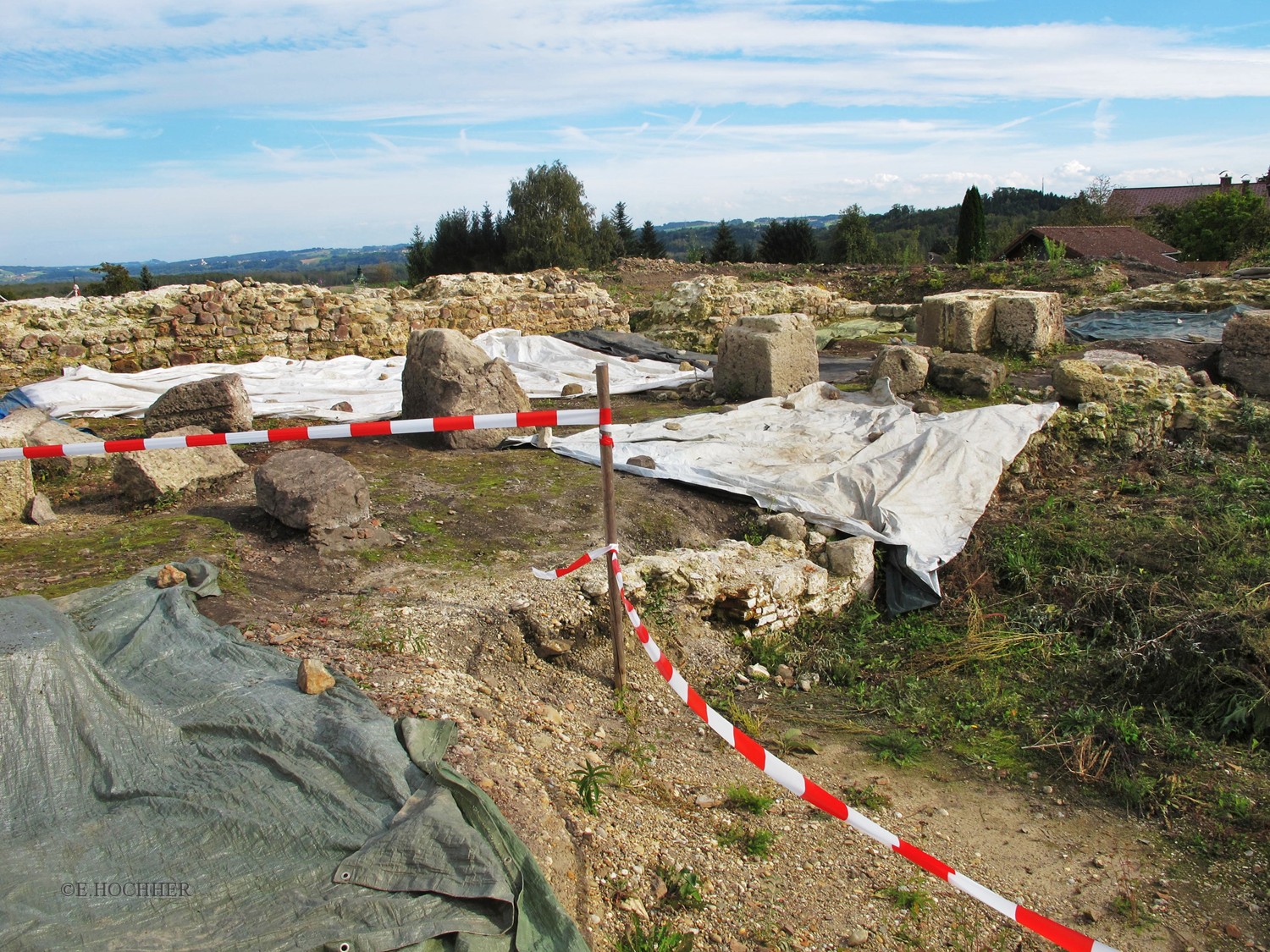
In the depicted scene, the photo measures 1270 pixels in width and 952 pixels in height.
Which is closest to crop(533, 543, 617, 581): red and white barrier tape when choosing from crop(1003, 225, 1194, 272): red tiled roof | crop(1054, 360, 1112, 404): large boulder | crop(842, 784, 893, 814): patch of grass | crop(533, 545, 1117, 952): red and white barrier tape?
crop(533, 545, 1117, 952): red and white barrier tape

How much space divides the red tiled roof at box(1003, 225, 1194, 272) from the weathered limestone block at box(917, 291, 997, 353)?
19.8 meters

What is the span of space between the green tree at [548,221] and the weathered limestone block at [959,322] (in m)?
24.4

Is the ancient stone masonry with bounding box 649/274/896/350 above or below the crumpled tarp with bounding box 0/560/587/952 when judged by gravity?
above

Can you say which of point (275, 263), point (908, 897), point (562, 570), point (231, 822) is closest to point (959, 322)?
point (562, 570)

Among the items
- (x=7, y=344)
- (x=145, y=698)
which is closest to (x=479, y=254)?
(x=7, y=344)

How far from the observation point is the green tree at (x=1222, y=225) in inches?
1032

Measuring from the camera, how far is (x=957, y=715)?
4555 millimetres

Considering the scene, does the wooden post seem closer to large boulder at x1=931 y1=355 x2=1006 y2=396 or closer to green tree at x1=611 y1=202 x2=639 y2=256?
large boulder at x1=931 y1=355 x2=1006 y2=396

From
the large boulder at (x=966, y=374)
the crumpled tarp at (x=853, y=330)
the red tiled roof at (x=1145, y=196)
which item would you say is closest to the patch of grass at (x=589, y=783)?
the large boulder at (x=966, y=374)

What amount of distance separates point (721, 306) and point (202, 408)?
31.1ft

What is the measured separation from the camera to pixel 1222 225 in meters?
27.7

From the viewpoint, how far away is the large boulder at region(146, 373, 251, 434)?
24.9 ft

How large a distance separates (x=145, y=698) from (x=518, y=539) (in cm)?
268

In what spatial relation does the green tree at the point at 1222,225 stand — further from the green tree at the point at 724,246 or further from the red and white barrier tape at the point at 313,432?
the red and white barrier tape at the point at 313,432
